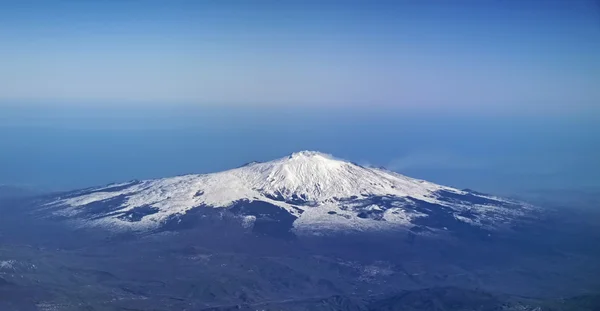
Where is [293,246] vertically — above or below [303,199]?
below

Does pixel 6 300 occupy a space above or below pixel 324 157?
below

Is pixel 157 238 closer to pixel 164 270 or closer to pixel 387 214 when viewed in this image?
pixel 164 270

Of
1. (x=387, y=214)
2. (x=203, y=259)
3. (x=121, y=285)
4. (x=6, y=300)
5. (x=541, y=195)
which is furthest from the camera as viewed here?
(x=541, y=195)

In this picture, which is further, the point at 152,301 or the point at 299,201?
the point at 299,201

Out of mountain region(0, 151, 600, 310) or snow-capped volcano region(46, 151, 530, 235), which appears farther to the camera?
snow-capped volcano region(46, 151, 530, 235)

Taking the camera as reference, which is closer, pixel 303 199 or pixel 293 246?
pixel 293 246

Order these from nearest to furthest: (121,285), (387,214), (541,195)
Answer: (121,285) → (387,214) → (541,195)

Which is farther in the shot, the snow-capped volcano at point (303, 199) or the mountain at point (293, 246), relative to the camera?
the snow-capped volcano at point (303, 199)

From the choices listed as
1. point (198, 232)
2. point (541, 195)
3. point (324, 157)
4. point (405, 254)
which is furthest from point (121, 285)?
point (541, 195)
